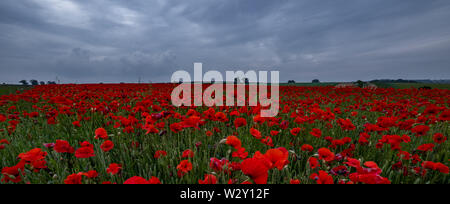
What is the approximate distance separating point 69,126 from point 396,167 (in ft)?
16.5

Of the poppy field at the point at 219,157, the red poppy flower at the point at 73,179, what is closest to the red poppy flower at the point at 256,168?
the poppy field at the point at 219,157

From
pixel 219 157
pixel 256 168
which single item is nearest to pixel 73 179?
pixel 256 168

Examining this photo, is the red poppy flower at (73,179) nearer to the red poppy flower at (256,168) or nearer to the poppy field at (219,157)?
the poppy field at (219,157)

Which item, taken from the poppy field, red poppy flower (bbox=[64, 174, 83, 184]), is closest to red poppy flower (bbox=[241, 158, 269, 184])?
the poppy field

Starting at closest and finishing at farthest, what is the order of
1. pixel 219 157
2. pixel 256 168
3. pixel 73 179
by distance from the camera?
pixel 256 168 < pixel 73 179 < pixel 219 157

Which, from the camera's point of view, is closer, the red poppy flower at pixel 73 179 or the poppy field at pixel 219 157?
the red poppy flower at pixel 73 179

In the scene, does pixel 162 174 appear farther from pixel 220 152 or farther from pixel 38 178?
pixel 38 178

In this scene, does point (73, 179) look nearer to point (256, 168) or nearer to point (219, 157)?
Answer: point (256, 168)

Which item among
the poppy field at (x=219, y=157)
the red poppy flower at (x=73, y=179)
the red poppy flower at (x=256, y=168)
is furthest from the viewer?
the poppy field at (x=219, y=157)

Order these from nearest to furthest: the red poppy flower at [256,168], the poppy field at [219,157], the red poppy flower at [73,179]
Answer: the red poppy flower at [256,168], the red poppy flower at [73,179], the poppy field at [219,157]

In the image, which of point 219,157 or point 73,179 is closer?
point 73,179
